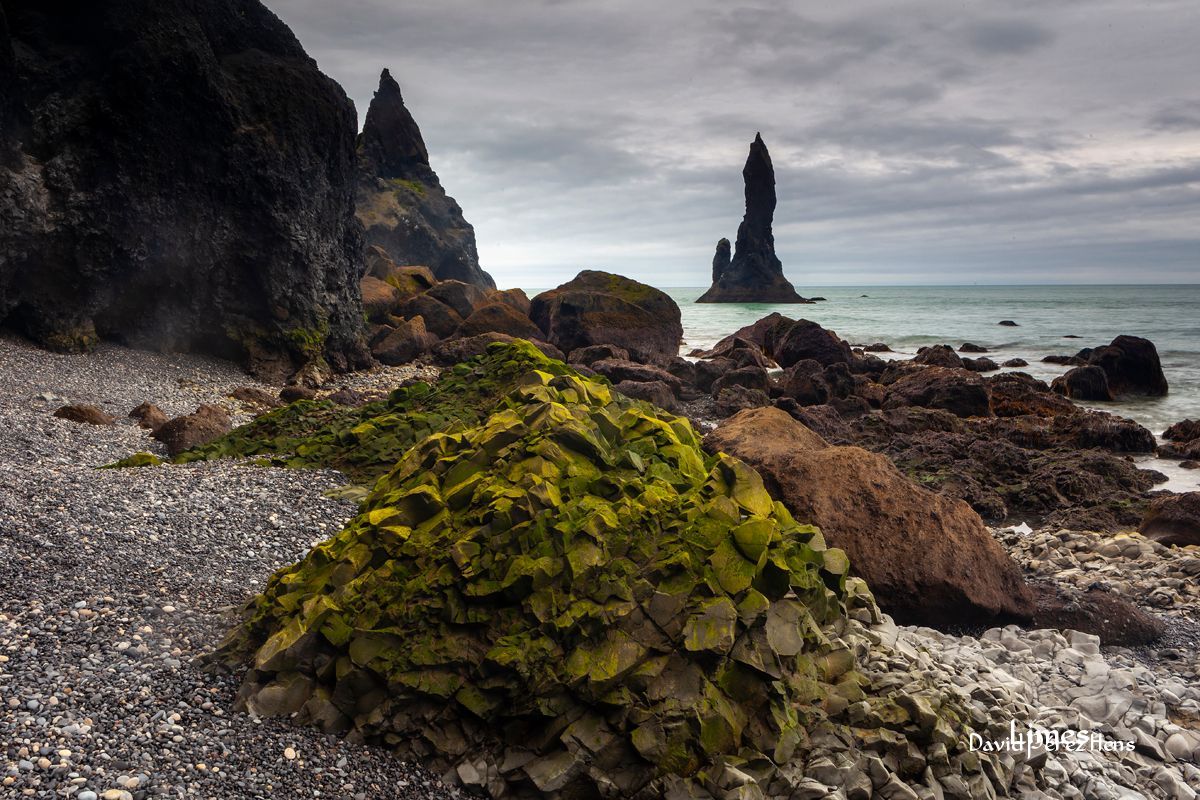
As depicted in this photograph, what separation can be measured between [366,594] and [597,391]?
12.7 feet

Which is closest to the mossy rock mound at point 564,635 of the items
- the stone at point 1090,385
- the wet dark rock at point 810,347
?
the stone at point 1090,385

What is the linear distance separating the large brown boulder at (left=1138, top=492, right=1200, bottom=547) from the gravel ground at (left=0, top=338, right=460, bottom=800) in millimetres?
11619

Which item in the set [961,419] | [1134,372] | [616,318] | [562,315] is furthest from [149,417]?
[1134,372]

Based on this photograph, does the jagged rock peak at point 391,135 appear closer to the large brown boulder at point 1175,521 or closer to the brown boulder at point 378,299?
the brown boulder at point 378,299

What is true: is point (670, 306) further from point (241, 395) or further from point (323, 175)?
point (241, 395)

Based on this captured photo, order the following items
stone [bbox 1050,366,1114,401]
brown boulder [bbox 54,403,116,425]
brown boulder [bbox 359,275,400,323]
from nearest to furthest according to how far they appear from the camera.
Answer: brown boulder [bbox 54,403,116,425] → stone [bbox 1050,366,1114,401] → brown boulder [bbox 359,275,400,323]

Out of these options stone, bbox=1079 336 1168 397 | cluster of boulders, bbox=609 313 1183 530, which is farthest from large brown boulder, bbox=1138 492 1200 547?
stone, bbox=1079 336 1168 397

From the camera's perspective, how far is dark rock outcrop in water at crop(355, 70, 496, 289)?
61384mm

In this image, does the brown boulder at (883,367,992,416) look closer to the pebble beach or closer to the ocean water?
the ocean water

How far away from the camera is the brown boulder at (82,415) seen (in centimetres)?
1254

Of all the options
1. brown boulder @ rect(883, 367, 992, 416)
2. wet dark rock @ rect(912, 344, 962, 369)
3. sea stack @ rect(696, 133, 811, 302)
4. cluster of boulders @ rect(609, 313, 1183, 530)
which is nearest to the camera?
cluster of boulders @ rect(609, 313, 1183, 530)

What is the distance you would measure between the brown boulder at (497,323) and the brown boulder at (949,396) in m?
14.2

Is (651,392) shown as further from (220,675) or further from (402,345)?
(220,675)

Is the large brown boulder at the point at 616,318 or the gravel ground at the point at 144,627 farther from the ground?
the large brown boulder at the point at 616,318
